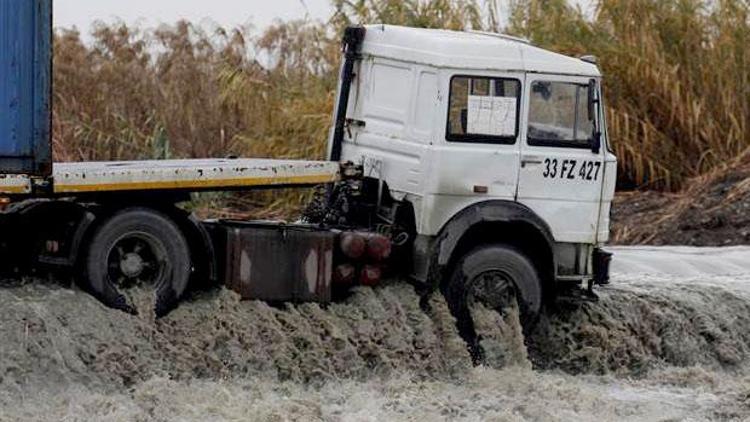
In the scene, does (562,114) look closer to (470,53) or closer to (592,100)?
(592,100)

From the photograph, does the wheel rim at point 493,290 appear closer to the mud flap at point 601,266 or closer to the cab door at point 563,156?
the cab door at point 563,156

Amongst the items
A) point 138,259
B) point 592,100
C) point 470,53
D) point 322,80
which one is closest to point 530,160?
point 592,100

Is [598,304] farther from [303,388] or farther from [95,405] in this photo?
[95,405]

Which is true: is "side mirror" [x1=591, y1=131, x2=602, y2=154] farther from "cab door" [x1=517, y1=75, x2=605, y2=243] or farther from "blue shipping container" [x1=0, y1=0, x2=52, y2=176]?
"blue shipping container" [x1=0, y1=0, x2=52, y2=176]

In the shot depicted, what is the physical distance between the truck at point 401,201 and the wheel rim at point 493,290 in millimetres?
11

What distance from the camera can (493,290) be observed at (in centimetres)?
1263

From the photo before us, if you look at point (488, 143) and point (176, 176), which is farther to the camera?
point (488, 143)

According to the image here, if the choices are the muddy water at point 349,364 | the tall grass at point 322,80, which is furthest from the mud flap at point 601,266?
the tall grass at point 322,80

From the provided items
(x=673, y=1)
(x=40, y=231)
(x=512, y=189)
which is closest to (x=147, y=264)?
(x=40, y=231)

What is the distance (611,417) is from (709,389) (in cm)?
166

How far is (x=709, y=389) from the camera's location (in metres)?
12.9

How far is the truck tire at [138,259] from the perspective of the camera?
11.4 meters

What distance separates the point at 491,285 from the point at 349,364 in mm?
1427

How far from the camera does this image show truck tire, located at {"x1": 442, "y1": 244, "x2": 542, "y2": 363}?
41.0 feet
